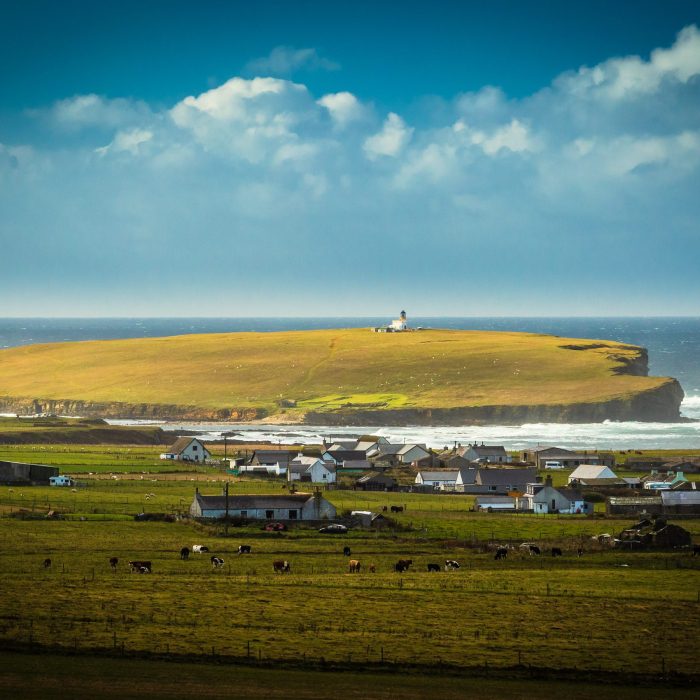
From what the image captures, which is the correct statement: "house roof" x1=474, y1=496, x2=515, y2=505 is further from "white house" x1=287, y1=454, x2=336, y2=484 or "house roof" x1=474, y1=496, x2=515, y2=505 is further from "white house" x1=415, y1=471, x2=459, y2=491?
"white house" x1=287, y1=454, x2=336, y2=484

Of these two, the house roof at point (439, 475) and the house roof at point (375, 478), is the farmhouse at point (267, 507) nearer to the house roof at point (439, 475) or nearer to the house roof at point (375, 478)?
the house roof at point (375, 478)

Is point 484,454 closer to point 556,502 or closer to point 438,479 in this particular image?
point 438,479

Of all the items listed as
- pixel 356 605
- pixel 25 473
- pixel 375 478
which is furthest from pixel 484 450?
pixel 356 605

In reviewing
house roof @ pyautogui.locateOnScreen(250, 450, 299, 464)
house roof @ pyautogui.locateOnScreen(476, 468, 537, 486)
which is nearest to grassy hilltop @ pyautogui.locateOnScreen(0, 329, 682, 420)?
house roof @ pyautogui.locateOnScreen(250, 450, 299, 464)

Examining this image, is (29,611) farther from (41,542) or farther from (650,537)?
(650,537)

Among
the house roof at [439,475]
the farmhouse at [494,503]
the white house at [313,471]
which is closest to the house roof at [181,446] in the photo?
the white house at [313,471]

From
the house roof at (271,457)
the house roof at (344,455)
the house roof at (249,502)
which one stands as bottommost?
the house roof at (344,455)
